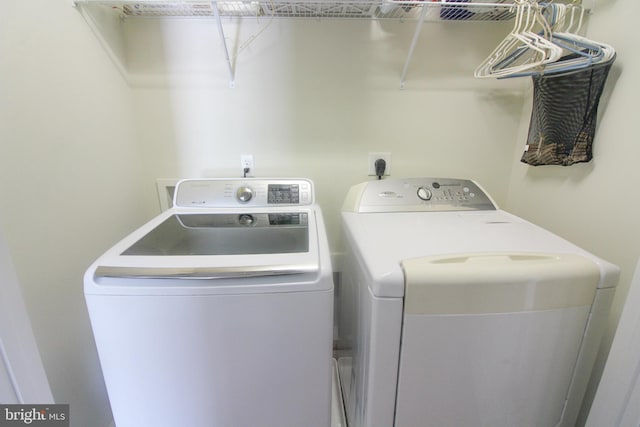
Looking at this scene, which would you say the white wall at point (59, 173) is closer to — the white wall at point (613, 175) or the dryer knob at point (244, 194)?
the dryer knob at point (244, 194)

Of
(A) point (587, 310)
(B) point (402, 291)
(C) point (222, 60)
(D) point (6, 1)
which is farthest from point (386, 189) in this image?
(D) point (6, 1)

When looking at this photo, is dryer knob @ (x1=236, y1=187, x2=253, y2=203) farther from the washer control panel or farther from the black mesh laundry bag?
the black mesh laundry bag

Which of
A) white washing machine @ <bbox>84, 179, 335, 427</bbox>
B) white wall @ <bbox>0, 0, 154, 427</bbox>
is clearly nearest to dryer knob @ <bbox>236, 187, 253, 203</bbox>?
white washing machine @ <bbox>84, 179, 335, 427</bbox>

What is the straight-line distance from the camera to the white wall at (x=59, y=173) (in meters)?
0.79

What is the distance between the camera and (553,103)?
1.12 m

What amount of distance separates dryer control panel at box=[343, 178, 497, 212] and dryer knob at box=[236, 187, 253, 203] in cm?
42

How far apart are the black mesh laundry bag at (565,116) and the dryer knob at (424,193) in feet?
1.59

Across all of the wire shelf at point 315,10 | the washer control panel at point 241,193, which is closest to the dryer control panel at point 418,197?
the washer control panel at point 241,193

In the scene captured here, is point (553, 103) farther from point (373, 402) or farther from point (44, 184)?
point (44, 184)

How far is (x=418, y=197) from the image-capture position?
116cm

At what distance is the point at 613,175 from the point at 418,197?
0.63m

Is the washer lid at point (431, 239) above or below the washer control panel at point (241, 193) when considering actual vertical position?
below

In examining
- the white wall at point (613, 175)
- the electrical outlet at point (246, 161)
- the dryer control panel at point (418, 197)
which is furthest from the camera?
the electrical outlet at point (246, 161)

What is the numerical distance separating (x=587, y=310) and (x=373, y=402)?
59cm
